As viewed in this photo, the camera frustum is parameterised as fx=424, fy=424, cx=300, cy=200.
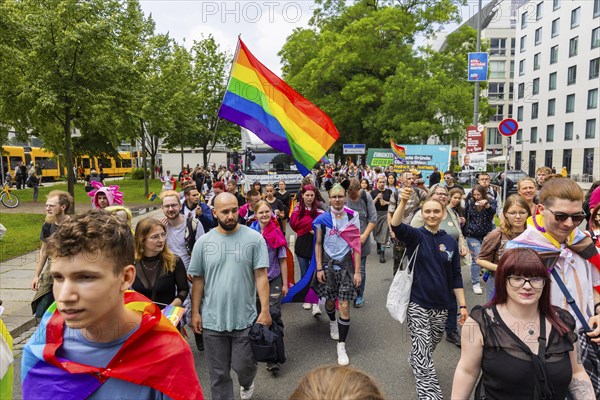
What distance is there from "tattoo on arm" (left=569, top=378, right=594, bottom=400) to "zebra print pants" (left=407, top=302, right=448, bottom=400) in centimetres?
132

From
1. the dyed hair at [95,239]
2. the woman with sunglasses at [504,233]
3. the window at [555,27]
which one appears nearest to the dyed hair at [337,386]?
the dyed hair at [95,239]

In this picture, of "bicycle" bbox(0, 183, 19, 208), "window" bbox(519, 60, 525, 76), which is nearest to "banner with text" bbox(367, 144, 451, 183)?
"bicycle" bbox(0, 183, 19, 208)

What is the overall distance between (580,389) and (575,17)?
53.3 m

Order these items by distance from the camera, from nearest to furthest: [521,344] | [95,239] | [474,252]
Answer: [95,239] → [521,344] → [474,252]

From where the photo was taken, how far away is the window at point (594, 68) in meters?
40.9

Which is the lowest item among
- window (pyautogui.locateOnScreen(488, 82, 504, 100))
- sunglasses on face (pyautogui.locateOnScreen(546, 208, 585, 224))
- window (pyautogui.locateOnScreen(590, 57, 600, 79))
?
sunglasses on face (pyautogui.locateOnScreen(546, 208, 585, 224))

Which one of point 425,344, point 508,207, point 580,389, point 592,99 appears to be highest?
point 592,99

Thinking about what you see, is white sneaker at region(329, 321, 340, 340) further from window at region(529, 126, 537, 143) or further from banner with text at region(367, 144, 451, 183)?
window at region(529, 126, 537, 143)

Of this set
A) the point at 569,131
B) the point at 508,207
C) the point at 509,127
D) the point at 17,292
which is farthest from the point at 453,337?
the point at 569,131

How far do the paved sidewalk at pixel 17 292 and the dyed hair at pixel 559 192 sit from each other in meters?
5.87

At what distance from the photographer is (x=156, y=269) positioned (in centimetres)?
359

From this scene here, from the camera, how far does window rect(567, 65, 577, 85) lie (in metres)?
44.3

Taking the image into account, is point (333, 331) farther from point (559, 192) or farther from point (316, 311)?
point (559, 192)

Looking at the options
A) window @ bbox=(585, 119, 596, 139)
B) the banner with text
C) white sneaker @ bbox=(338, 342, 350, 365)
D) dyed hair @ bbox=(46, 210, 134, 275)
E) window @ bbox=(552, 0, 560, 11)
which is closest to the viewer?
dyed hair @ bbox=(46, 210, 134, 275)
